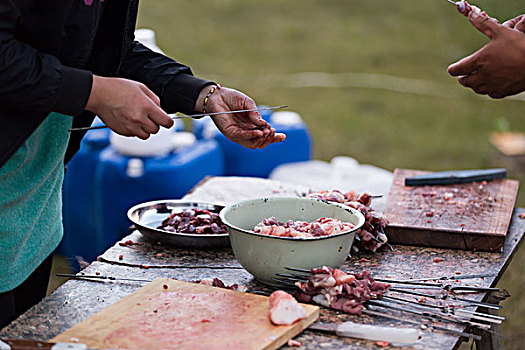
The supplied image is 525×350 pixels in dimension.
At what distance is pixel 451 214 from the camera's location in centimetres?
230

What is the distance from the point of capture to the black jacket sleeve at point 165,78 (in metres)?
2.10

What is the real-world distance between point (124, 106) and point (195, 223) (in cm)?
67

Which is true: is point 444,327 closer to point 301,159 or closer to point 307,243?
point 307,243

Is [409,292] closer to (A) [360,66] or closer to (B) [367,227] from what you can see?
(B) [367,227]

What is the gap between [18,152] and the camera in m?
1.77

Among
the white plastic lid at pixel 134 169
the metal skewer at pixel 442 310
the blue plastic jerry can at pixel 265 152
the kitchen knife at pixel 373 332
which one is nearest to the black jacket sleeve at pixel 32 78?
the kitchen knife at pixel 373 332

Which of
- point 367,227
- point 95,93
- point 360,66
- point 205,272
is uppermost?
point 95,93

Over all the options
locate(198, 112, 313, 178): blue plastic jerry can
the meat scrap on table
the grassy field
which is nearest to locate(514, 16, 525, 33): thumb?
the meat scrap on table

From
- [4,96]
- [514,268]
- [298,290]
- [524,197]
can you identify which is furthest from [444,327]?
[524,197]

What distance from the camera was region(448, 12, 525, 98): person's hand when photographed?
202 centimetres

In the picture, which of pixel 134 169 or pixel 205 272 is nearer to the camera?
pixel 205 272

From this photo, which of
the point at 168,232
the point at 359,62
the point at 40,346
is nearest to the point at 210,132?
the point at 168,232

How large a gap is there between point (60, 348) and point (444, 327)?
2.91ft

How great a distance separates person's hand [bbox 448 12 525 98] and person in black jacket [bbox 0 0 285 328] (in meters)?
0.68
